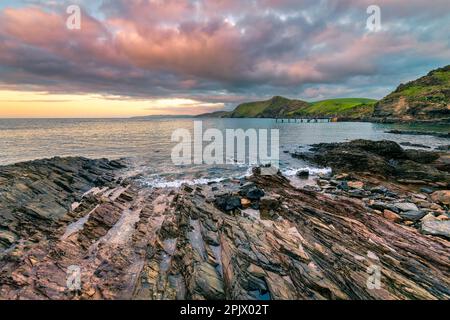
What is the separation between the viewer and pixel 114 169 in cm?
3947

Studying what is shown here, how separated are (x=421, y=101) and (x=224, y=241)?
594 feet

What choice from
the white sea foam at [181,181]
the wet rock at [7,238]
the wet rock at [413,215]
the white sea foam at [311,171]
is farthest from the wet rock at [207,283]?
the white sea foam at [311,171]

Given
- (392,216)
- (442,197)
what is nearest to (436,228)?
(392,216)

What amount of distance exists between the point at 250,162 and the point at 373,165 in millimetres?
20487

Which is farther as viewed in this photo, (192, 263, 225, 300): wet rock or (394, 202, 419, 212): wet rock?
(394, 202, 419, 212): wet rock

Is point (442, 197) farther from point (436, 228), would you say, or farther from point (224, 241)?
point (224, 241)

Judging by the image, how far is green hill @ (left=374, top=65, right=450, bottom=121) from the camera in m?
138

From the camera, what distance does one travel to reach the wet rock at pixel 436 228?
15195 millimetres

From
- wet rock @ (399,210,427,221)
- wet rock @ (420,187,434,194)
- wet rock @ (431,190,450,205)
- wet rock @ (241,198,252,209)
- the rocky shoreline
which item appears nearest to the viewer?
the rocky shoreline

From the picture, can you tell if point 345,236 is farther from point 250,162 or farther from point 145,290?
point 250,162

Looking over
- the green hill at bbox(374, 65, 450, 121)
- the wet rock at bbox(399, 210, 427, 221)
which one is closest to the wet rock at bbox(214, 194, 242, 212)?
the wet rock at bbox(399, 210, 427, 221)

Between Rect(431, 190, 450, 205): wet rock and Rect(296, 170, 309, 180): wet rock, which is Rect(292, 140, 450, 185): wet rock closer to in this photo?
Rect(296, 170, 309, 180): wet rock

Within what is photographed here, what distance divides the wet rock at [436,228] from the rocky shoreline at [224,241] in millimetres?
56

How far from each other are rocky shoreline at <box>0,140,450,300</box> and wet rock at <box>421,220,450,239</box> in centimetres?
6
